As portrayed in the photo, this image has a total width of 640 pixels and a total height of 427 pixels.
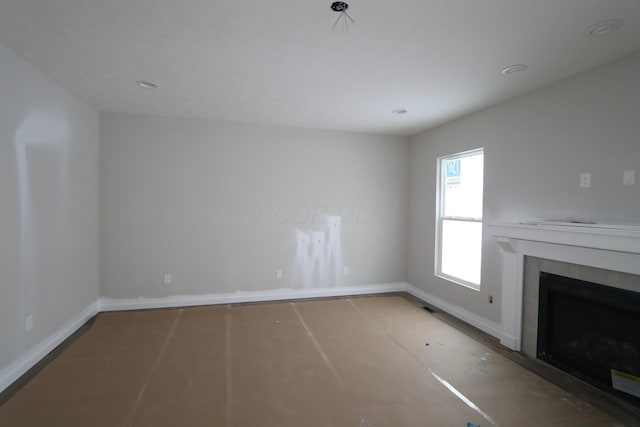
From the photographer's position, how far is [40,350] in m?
2.69

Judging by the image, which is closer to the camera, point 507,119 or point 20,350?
point 20,350

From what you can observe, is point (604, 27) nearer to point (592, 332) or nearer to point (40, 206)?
point (592, 332)

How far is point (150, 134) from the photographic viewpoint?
399 centimetres

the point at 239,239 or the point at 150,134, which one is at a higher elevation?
the point at 150,134

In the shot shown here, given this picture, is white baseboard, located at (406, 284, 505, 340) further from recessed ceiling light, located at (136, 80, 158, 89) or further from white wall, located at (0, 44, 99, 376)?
white wall, located at (0, 44, 99, 376)

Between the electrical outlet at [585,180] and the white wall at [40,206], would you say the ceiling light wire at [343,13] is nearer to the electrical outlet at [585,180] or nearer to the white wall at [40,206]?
the electrical outlet at [585,180]

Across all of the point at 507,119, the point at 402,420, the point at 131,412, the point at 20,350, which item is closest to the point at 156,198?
the point at 20,350

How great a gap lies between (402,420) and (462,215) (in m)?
2.75

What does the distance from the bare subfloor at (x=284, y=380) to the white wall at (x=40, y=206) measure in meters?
0.41

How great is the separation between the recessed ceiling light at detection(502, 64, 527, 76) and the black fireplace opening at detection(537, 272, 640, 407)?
1.79 meters

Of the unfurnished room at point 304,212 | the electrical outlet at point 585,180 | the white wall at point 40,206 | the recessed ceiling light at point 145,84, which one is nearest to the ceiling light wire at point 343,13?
the unfurnished room at point 304,212

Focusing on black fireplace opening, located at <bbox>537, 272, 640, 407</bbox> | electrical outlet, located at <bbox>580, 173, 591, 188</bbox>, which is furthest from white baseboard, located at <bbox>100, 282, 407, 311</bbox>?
electrical outlet, located at <bbox>580, 173, 591, 188</bbox>

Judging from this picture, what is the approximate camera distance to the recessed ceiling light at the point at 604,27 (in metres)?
1.85

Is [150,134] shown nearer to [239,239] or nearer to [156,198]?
[156,198]
